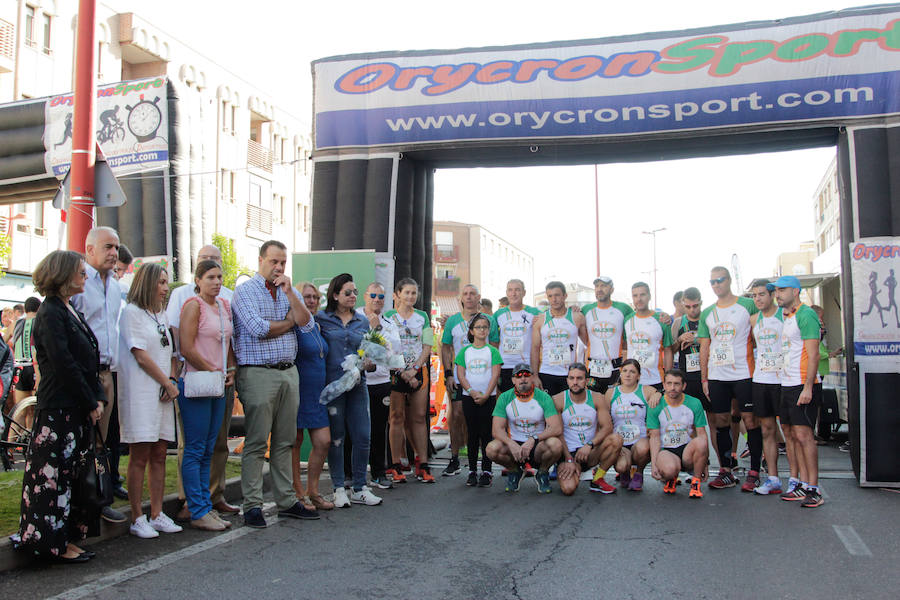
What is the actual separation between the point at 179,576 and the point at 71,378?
1335 mm

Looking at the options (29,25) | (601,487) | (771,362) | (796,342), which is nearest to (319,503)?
(601,487)

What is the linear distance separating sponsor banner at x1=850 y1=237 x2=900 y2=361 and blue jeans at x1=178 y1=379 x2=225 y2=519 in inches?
248

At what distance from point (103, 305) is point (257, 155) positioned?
3696 cm

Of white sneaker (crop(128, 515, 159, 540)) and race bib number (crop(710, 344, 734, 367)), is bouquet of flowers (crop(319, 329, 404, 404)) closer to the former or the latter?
white sneaker (crop(128, 515, 159, 540))

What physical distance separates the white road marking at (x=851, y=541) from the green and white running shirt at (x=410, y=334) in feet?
14.1

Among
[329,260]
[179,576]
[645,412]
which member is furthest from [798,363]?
[179,576]

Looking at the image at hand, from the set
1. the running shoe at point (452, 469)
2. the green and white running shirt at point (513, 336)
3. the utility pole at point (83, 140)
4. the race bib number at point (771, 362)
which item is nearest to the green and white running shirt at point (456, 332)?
the green and white running shirt at point (513, 336)

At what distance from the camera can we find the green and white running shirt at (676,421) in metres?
7.79

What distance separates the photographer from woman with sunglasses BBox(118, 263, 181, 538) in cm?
536

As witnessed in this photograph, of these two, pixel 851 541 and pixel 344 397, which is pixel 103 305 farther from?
pixel 851 541

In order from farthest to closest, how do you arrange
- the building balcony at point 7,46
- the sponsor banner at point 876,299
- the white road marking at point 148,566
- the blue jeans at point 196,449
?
the building balcony at point 7,46
the sponsor banner at point 876,299
the blue jeans at point 196,449
the white road marking at point 148,566

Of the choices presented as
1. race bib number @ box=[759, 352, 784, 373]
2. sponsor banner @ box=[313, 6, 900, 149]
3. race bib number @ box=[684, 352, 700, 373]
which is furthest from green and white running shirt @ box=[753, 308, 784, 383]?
sponsor banner @ box=[313, 6, 900, 149]

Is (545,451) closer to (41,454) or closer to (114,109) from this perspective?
(41,454)

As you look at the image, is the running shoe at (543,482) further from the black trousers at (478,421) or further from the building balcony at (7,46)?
the building balcony at (7,46)
